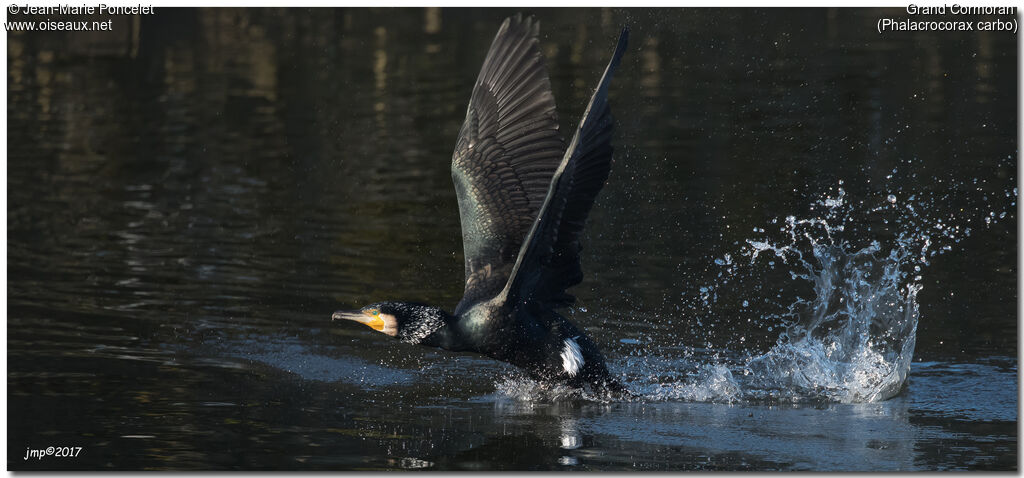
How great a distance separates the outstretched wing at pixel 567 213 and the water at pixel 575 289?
0.64 metres

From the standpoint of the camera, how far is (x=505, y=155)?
7781mm

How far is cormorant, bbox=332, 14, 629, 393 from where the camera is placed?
21.5ft

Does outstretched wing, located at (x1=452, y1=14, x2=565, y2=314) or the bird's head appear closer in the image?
the bird's head

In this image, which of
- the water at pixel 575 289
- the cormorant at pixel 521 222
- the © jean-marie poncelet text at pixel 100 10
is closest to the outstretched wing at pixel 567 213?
the cormorant at pixel 521 222

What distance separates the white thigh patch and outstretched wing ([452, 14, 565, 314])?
480mm

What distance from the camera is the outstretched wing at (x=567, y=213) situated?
6285 mm

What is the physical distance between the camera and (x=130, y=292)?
9.57 m

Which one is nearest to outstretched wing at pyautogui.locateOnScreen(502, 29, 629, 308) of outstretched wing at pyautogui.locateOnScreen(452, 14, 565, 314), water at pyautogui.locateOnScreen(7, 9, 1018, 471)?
outstretched wing at pyautogui.locateOnScreen(452, 14, 565, 314)

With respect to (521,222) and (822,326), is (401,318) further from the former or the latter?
(822,326)

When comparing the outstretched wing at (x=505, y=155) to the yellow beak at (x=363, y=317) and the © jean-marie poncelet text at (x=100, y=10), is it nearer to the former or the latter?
the yellow beak at (x=363, y=317)

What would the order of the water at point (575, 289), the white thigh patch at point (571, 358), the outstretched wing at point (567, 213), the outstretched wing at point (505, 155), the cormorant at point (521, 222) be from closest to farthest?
the outstretched wing at point (567, 213) → the cormorant at point (521, 222) → the water at point (575, 289) → the white thigh patch at point (571, 358) → the outstretched wing at point (505, 155)

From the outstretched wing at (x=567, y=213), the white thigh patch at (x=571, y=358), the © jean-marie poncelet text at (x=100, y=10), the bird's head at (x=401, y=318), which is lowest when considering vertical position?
the white thigh patch at (x=571, y=358)

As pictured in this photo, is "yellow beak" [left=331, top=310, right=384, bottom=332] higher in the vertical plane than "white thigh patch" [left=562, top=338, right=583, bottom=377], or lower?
higher

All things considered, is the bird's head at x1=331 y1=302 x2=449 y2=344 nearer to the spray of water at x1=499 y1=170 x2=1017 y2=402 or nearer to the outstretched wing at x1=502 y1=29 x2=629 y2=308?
the outstretched wing at x1=502 y1=29 x2=629 y2=308
